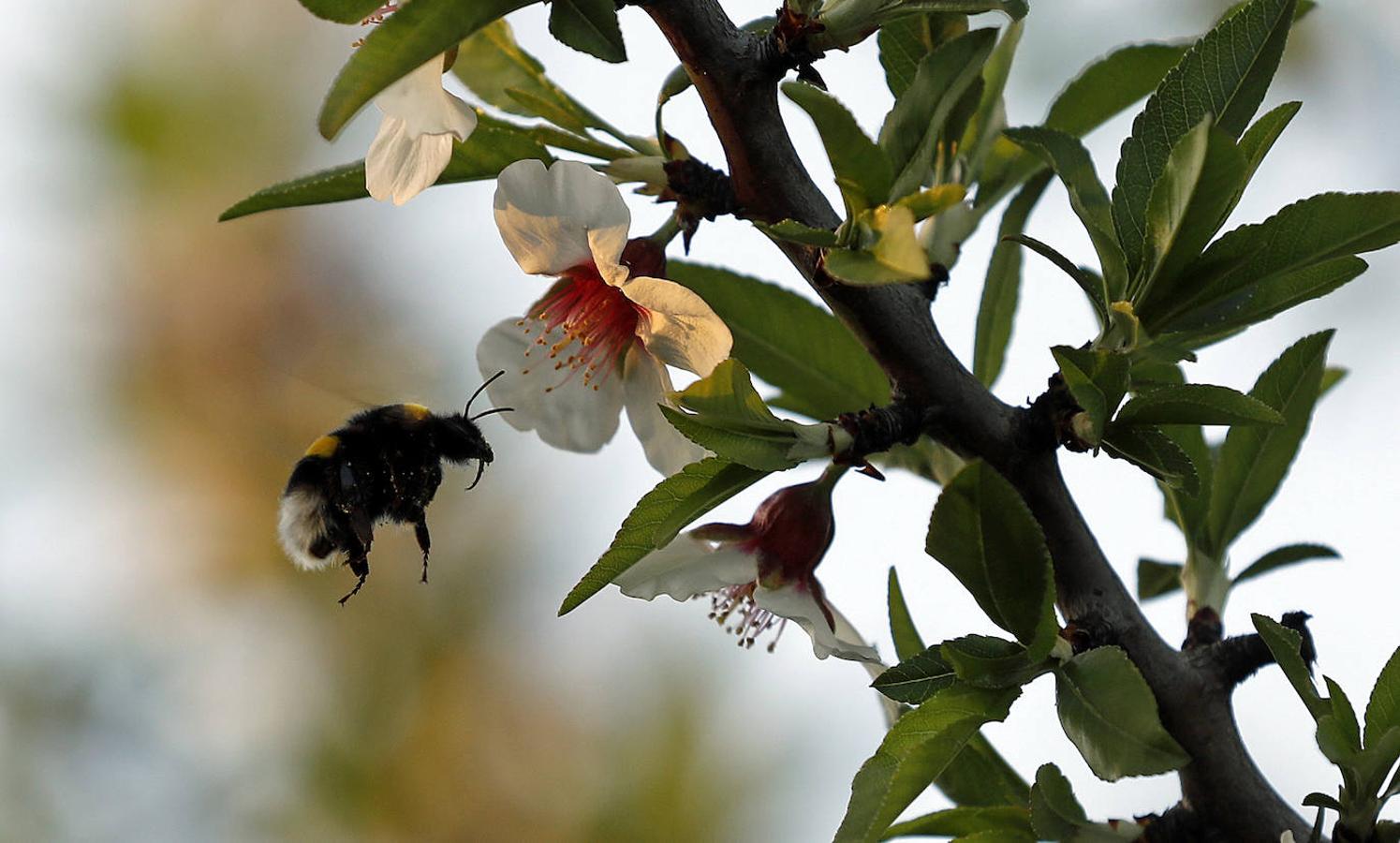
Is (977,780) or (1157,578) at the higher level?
(1157,578)

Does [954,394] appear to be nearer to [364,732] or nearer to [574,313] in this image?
[574,313]

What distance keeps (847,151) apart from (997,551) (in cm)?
28

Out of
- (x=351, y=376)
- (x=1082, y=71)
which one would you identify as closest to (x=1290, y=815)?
(x=1082, y=71)

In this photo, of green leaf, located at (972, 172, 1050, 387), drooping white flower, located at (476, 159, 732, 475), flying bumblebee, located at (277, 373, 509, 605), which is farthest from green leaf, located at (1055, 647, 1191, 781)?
flying bumblebee, located at (277, 373, 509, 605)

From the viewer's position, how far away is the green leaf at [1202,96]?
921 mm

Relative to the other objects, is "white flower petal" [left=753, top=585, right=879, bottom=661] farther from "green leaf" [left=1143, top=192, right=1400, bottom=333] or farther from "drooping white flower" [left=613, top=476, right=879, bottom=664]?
"green leaf" [left=1143, top=192, right=1400, bottom=333]

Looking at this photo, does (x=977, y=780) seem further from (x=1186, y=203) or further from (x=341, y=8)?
(x=341, y=8)

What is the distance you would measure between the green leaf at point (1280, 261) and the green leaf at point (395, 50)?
533 millimetres

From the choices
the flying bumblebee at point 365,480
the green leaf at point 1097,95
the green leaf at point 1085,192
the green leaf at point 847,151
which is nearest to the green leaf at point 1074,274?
the green leaf at point 1085,192

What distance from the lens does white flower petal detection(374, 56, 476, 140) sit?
933 millimetres

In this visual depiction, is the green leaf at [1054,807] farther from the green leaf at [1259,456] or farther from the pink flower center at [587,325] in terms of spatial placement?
the pink flower center at [587,325]

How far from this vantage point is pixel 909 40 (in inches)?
Answer: 45.2

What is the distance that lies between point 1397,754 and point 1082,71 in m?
0.72

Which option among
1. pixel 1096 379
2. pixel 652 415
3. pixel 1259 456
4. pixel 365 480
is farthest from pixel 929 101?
pixel 365 480
